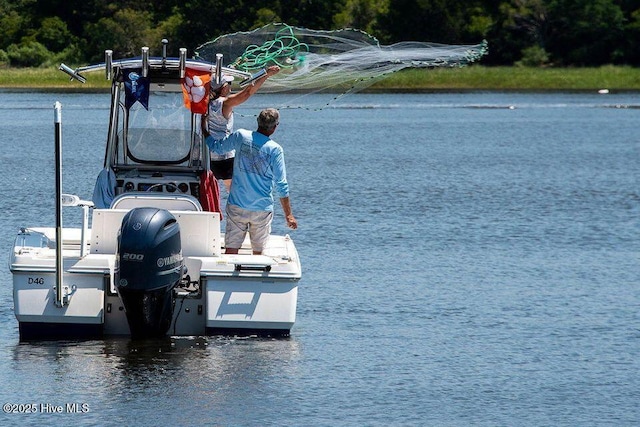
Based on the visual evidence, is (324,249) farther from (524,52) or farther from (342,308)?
(524,52)

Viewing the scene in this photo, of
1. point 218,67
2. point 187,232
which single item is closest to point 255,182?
point 187,232

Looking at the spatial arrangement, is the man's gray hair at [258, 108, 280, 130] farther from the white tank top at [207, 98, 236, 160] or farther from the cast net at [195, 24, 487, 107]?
the cast net at [195, 24, 487, 107]

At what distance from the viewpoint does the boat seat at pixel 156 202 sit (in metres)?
12.3

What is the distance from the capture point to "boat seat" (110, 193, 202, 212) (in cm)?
1227

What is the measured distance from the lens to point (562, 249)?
64.9 feet

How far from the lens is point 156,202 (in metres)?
12.3

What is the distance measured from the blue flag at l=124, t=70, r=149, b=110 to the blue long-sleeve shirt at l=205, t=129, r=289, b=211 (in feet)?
3.68

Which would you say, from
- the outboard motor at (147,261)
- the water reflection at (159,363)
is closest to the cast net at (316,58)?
the outboard motor at (147,261)

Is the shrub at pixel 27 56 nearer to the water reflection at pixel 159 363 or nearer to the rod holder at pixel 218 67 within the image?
the rod holder at pixel 218 67

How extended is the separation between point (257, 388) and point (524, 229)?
39.1ft

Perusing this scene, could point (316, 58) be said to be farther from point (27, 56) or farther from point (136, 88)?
point (27, 56)

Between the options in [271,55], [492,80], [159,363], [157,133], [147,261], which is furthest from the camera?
[492,80]

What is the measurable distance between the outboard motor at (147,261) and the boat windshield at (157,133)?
6.75 ft

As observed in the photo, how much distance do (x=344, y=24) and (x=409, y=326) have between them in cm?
7864
